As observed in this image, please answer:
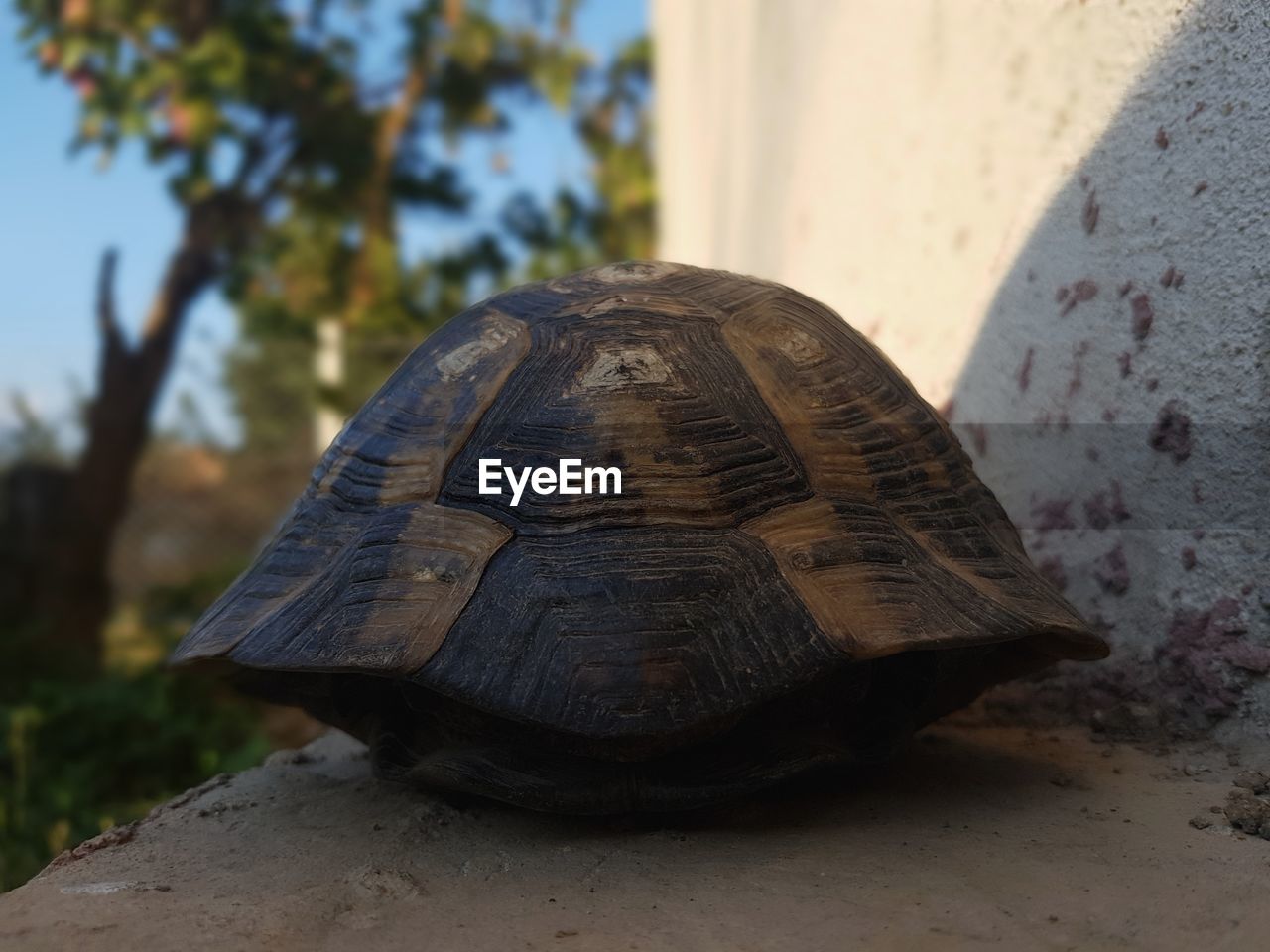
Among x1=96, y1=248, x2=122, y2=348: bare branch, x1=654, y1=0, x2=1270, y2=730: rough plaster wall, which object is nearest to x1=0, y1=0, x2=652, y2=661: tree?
x1=96, y1=248, x2=122, y2=348: bare branch

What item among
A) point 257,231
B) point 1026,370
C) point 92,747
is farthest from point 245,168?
point 1026,370

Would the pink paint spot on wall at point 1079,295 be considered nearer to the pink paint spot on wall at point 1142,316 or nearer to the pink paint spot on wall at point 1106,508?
the pink paint spot on wall at point 1142,316

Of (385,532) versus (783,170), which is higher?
(783,170)

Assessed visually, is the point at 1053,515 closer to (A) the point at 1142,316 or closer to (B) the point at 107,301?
(A) the point at 1142,316

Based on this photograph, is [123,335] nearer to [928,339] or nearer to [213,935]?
[928,339]

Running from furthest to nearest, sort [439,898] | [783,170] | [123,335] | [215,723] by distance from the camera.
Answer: [123,335] → [783,170] → [215,723] → [439,898]

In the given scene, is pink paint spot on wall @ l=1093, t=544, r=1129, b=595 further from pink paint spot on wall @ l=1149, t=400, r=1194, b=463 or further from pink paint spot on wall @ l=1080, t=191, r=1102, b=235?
pink paint spot on wall @ l=1080, t=191, r=1102, b=235

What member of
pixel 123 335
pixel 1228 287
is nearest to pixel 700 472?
pixel 1228 287
